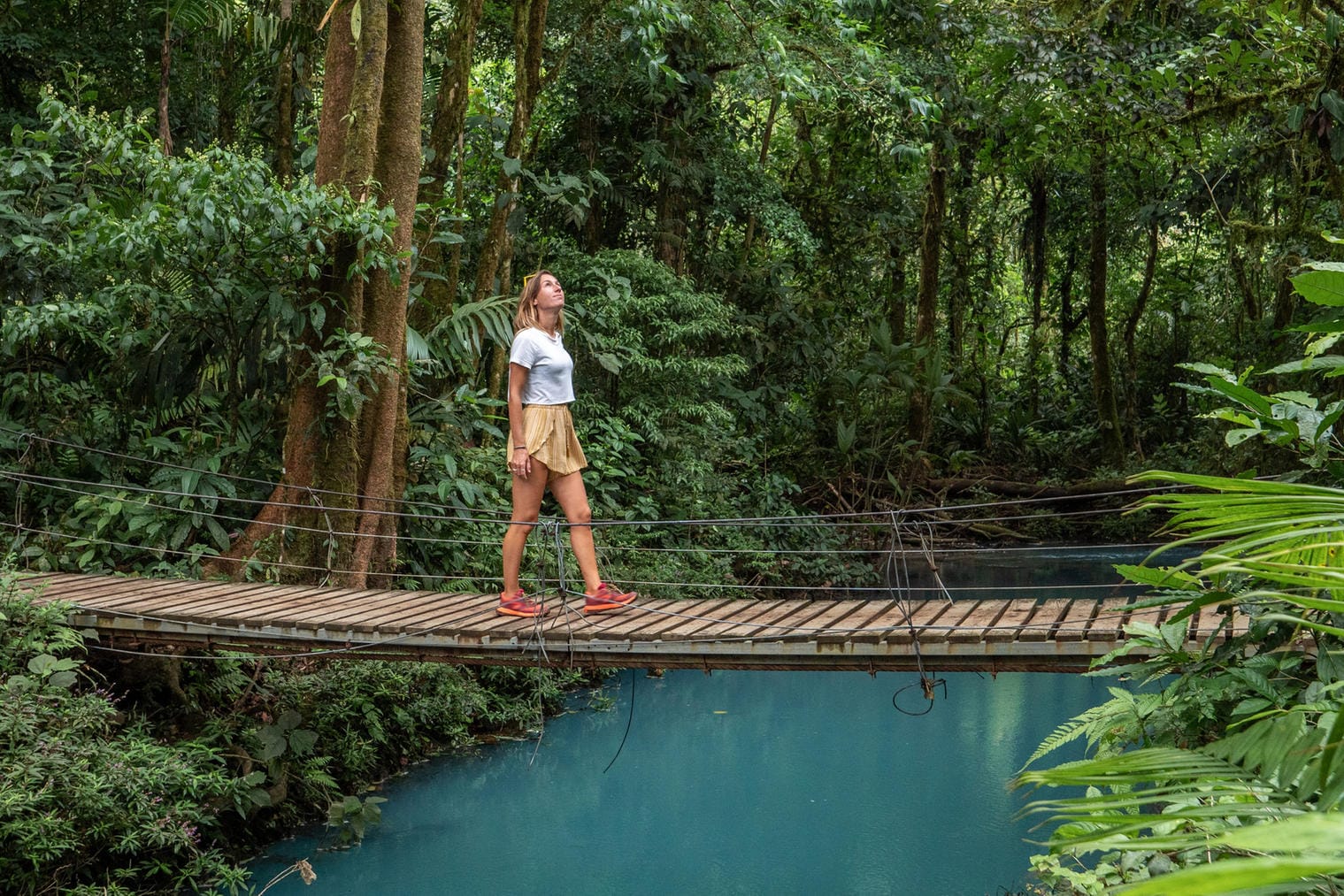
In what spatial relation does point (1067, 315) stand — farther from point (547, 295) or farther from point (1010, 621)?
point (547, 295)

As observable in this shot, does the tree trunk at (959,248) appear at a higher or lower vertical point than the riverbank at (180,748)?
higher

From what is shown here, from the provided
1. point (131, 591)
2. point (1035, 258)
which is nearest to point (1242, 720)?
point (131, 591)

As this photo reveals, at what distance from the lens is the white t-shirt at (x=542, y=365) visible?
4172mm

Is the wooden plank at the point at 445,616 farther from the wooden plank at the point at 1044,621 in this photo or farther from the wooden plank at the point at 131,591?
the wooden plank at the point at 1044,621

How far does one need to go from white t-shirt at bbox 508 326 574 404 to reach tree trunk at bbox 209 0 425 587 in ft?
5.60

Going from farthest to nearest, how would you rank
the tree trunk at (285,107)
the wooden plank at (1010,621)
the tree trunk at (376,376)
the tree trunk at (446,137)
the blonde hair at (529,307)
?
the tree trunk at (285,107) < the tree trunk at (446,137) < the tree trunk at (376,376) < the blonde hair at (529,307) < the wooden plank at (1010,621)

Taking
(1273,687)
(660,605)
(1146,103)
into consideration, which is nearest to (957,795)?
(660,605)

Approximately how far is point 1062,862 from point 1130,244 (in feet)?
38.4

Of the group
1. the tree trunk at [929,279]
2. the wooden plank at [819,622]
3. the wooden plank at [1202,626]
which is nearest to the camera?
the wooden plank at [1202,626]

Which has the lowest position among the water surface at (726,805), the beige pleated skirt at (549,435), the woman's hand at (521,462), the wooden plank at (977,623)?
the water surface at (726,805)

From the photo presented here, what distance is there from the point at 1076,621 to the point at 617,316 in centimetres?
531

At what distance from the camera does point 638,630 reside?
410 cm

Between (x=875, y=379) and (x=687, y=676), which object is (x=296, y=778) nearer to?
(x=687, y=676)

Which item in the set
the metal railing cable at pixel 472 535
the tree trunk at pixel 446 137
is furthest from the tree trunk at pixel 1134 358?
the tree trunk at pixel 446 137
